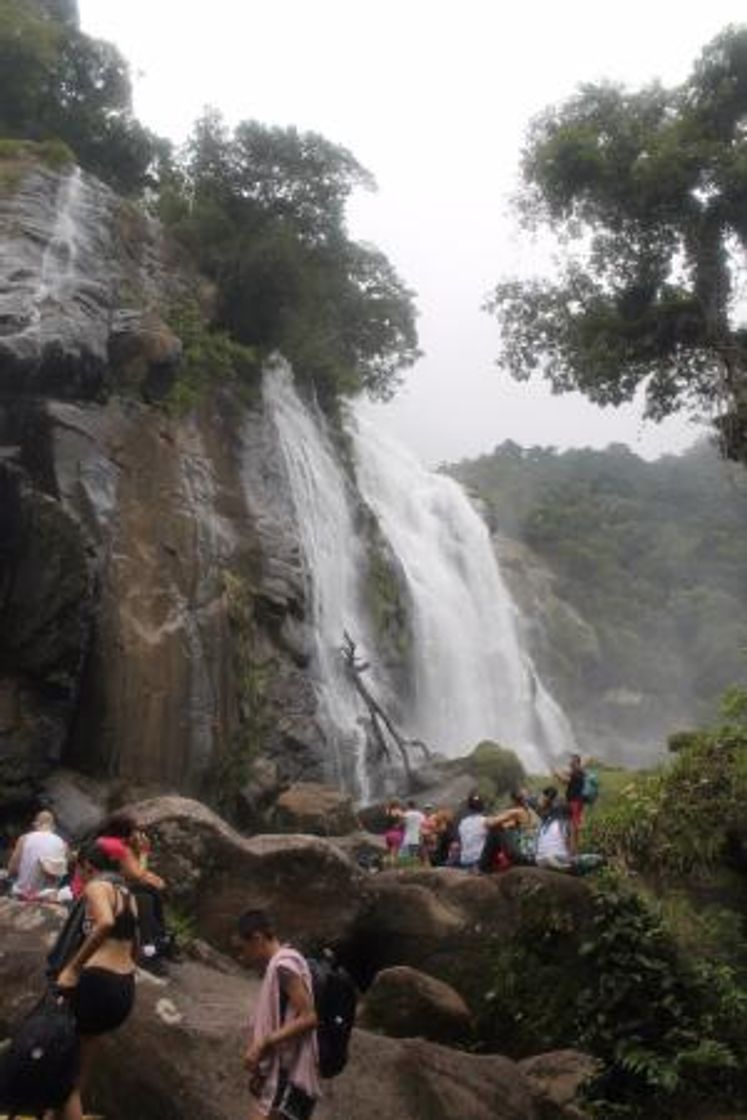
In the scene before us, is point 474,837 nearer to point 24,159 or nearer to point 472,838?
point 472,838

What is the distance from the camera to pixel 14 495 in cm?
1711

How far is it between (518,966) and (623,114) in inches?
577

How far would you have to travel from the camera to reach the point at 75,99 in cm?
3153

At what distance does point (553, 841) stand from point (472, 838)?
1.21m

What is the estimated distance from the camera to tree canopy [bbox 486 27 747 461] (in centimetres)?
1812

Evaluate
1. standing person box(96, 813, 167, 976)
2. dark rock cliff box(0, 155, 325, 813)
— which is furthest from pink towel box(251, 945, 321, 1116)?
dark rock cliff box(0, 155, 325, 813)

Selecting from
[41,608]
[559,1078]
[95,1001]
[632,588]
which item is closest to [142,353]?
[41,608]

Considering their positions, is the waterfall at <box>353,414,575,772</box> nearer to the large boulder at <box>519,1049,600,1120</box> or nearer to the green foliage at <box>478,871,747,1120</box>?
the green foliage at <box>478,871,747,1120</box>

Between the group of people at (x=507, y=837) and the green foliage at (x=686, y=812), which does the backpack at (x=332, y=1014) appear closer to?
the group of people at (x=507, y=837)

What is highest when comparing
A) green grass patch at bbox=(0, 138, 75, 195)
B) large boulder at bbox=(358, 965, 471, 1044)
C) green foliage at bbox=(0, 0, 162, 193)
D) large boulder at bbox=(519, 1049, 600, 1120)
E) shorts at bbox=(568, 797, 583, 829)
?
green foliage at bbox=(0, 0, 162, 193)

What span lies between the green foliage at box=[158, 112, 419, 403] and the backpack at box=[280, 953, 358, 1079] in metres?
23.3

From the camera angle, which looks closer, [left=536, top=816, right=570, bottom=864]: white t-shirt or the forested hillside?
[left=536, top=816, right=570, bottom=864]: white t-shirt

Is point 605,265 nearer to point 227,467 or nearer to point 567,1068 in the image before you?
point 227,467

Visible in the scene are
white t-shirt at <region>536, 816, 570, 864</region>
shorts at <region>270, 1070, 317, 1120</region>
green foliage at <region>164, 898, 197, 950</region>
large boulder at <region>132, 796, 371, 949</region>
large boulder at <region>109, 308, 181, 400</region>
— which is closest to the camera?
shorts at <region>270, 1070, 317, 1120</region>
